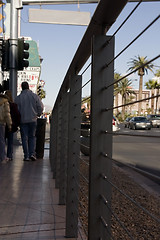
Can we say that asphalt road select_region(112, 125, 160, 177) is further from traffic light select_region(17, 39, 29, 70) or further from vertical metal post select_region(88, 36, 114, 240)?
traffic light select_region(17, 39, 29, 70)

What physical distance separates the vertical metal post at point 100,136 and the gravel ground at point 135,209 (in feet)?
2.00

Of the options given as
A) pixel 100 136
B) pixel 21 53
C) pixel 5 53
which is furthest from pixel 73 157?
pixel 5 53

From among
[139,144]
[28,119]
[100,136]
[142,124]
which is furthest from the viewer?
[28,119]

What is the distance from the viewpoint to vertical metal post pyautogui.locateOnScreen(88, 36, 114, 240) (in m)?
2.06

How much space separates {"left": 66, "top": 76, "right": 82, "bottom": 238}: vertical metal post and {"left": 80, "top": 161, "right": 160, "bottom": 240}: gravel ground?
11 cm

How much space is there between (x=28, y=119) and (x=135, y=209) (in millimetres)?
4849

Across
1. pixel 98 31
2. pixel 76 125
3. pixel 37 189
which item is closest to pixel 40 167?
pixel 37 189

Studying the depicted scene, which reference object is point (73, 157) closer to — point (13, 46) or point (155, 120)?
point (155, 120)

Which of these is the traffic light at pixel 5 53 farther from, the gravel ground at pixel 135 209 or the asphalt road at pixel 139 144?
the asphalt road at pixel 139 144

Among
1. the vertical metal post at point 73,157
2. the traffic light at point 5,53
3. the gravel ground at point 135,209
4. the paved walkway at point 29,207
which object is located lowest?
the gravel ground at point 135,209

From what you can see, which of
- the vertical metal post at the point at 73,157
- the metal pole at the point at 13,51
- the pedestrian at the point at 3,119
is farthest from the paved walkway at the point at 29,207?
the metal pole at the point at 13,51

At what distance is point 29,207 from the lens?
177 inches

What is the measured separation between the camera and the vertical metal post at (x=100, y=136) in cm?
206

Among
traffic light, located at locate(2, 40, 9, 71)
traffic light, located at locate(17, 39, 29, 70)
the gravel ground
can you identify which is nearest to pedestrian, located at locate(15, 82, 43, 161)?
the gravel ground
